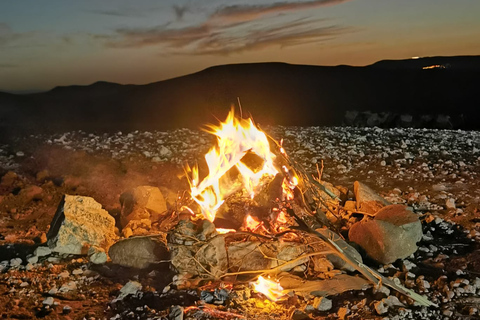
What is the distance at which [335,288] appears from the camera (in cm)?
461

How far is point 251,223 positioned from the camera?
563 cm

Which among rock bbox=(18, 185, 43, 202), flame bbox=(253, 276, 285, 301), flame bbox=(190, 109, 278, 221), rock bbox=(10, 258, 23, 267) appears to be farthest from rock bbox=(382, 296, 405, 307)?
rock bbox=(18, 185, 43, 202)

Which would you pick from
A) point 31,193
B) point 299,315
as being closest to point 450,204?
point 299,315

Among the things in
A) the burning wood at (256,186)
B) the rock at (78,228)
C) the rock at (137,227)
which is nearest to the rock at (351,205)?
the burning wood at (256,186)

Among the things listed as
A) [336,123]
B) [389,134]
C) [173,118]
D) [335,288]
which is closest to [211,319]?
[335,288]

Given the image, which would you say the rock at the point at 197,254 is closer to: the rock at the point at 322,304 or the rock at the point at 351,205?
the rock at the point at 322,304

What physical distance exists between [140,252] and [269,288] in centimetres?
168

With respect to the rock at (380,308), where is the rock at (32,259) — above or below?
above

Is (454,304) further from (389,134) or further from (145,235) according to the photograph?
(389,134)

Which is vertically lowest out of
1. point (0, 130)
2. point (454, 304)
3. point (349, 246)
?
point (454, 304)

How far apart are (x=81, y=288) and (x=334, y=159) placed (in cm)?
714

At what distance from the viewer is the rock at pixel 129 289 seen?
4676 mm

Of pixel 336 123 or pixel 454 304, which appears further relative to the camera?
pixel 336 123

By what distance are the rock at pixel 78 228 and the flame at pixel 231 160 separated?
4.45 ft
